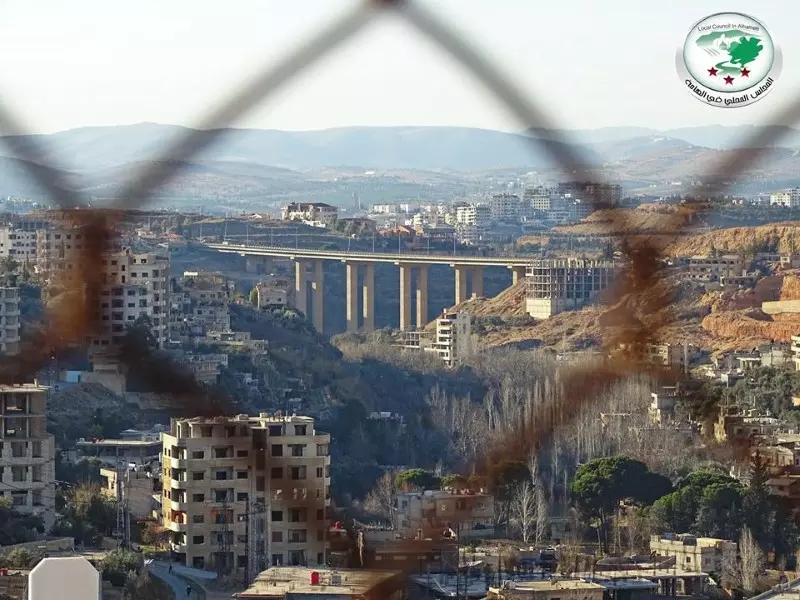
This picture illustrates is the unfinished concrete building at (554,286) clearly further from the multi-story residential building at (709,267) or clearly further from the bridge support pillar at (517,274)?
the multi-story residential building at (709,267)

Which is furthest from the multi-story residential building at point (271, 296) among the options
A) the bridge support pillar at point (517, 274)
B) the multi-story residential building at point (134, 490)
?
the multi-story residential building at point (134, 490)

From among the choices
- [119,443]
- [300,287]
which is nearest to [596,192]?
[119,443]

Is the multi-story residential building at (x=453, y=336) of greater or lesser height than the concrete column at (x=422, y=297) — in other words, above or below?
below

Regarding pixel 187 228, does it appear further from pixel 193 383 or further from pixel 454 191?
pixel 193 383

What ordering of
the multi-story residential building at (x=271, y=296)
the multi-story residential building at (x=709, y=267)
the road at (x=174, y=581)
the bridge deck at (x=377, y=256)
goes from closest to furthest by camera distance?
1. the road at (x=174, y=581)
2. the multi-story residential building at (x=709, y=267)
3. the multi-story residential building at (x=271, y=296)
4. the bridge deck at (x=377, y=256)

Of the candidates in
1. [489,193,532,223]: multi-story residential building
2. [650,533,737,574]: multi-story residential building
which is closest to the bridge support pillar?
[489,193,532,223]: multi-story residential building

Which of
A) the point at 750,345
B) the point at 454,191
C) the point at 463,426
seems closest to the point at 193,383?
the point at 750,345
